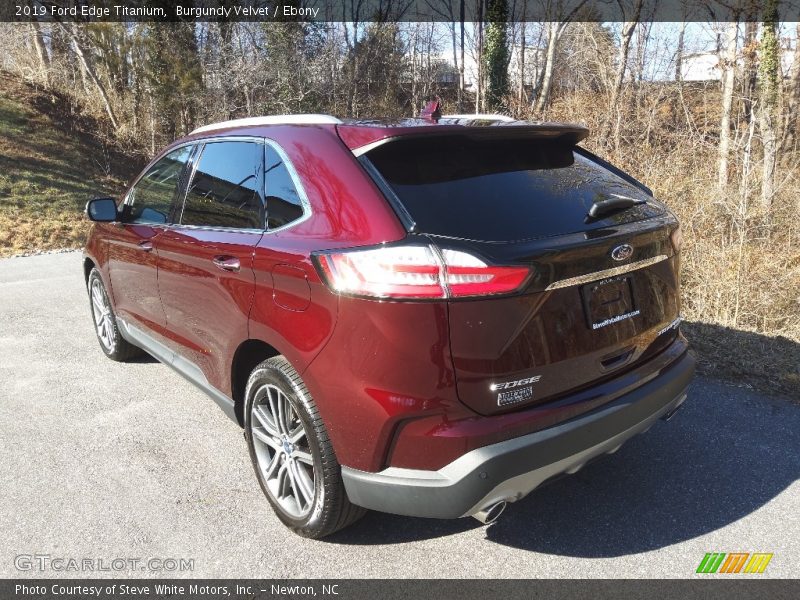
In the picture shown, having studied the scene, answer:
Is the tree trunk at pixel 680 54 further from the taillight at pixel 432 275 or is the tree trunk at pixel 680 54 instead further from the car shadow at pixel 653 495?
the taillight at pixel 432 275

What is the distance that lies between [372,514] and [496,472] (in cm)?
→ 97

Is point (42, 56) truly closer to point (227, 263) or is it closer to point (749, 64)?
point (749, 64)

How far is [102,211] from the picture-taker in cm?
428

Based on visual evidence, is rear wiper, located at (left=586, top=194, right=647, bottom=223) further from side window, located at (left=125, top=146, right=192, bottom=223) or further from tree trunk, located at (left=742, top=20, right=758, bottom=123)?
tree trunk, located at (left=742, top=20, right=758, bottom=123)

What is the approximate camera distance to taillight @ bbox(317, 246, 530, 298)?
214 centimetres

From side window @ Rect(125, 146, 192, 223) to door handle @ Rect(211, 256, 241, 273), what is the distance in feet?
3.02

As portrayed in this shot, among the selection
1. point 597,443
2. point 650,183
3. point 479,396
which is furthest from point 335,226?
point 650,183

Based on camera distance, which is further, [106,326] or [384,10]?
[384,10]

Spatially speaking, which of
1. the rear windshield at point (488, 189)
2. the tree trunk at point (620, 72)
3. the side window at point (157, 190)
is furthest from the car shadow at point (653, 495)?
the tree trunk at point (620, 72)

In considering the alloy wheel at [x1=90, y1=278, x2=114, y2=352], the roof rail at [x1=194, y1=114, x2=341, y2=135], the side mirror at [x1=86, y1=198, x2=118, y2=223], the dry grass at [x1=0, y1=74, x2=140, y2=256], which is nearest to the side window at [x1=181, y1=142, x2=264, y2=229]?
the roof rail at [x1=194, y1=114, x2=341, y2=135]

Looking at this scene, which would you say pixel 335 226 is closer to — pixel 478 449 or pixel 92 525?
pixel 478 449

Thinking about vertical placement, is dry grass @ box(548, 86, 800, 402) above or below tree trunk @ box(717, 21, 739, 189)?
Answer: below

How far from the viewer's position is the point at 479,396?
220 centimetres

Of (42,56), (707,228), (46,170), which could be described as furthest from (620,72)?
(42,56)
